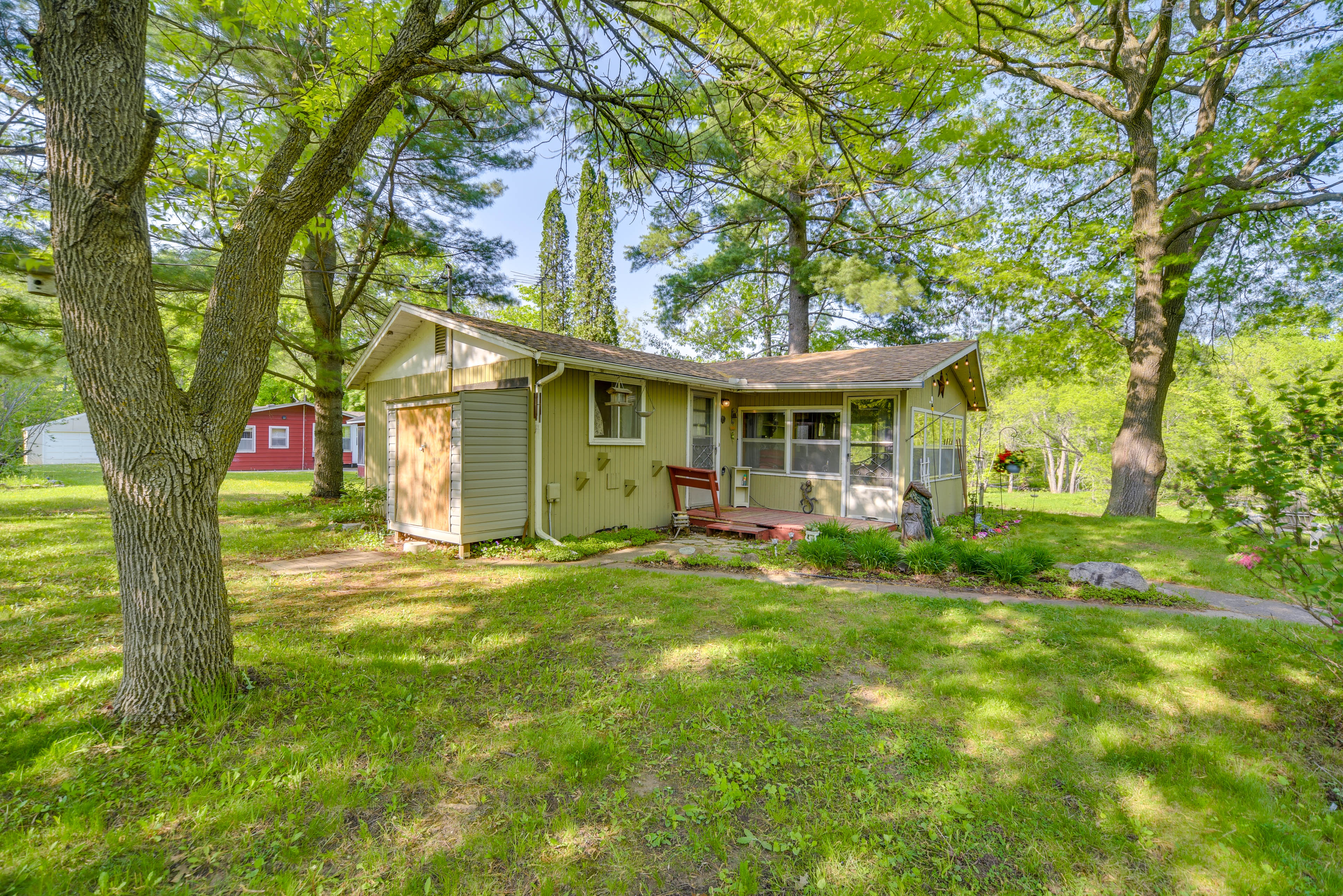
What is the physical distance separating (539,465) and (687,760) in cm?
529

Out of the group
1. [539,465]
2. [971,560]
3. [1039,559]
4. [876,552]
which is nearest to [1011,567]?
[971,560]

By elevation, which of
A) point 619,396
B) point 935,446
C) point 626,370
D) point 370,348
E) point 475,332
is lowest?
point 935,446

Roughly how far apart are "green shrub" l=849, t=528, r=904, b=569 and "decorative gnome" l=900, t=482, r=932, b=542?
151 cm

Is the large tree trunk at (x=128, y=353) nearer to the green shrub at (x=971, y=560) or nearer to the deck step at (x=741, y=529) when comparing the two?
the green shrub at (x=971, y=560)

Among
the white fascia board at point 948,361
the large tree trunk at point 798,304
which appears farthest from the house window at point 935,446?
the large tree trunk at point 798,304

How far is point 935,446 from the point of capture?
10.4m

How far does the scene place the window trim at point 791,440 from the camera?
950 cm

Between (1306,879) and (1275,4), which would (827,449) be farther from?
(1275,4)

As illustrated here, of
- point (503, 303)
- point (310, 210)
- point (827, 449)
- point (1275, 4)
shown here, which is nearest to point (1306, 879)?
point (310, 210)

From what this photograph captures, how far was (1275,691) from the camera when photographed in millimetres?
3109

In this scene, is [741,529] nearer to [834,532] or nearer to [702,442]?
[834,532]

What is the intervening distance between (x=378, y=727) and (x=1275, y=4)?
640 inches

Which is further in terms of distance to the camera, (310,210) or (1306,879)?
(310,210)

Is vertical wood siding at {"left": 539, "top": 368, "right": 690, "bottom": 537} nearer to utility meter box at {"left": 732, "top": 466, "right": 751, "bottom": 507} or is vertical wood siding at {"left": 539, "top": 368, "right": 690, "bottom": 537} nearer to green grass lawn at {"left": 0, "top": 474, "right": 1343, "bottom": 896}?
utility meter box at {"left": 732, "top": 466, "right": 751, "bottom": 507}
